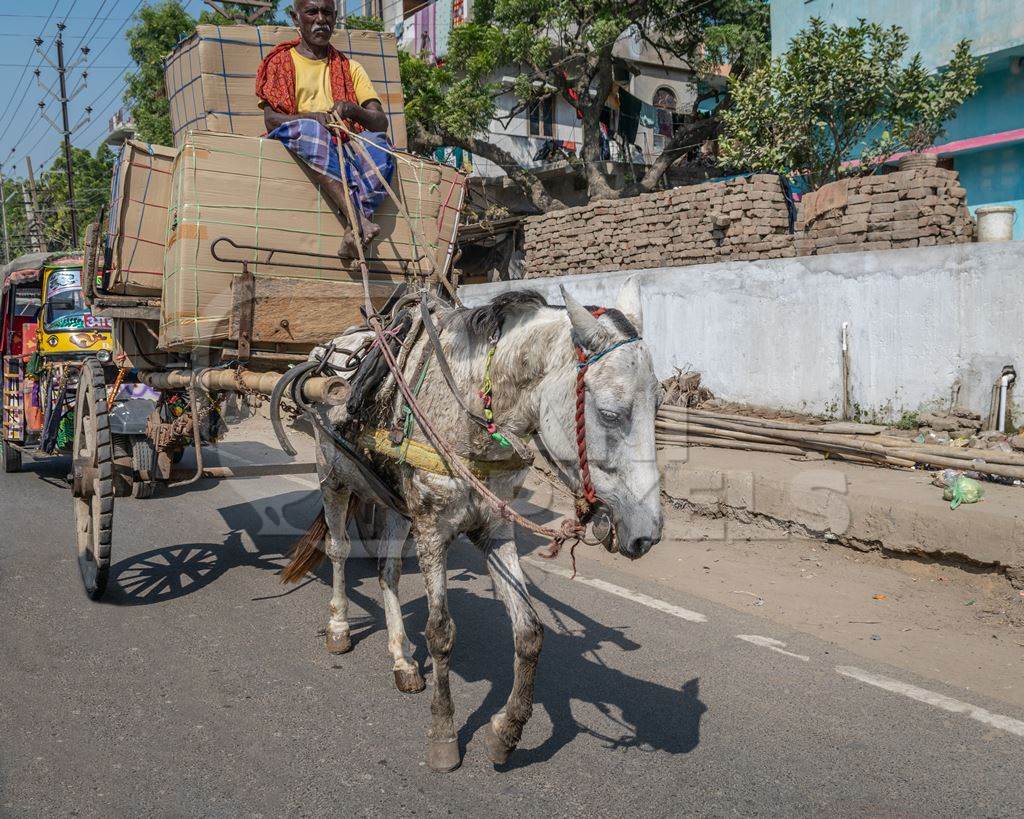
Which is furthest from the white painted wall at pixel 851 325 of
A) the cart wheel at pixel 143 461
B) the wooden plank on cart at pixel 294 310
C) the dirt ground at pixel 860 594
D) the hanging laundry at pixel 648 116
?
the hanging laundry at pixel 648 116

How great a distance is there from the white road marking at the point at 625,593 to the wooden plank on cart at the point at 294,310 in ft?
6.30

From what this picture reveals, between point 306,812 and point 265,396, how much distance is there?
2.07 m

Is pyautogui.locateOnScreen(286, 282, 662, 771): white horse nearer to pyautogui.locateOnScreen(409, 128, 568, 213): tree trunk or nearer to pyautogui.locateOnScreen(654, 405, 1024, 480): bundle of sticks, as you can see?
pyautogui.locateOnScreen(654, 405, 1024, 480): bundle of sticks

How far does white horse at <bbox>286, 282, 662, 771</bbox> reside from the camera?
272 cm

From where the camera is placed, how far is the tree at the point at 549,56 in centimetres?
1747

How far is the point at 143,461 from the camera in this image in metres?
5.88

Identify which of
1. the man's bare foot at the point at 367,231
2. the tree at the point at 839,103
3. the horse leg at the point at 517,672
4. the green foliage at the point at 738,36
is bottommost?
the horse leg at the point at 517,672

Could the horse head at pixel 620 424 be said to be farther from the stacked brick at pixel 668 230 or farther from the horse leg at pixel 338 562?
the stacked brick at pixel 668 230

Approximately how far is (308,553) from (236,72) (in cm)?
310

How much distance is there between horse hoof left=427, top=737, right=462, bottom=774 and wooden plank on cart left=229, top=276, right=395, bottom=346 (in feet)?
7.57

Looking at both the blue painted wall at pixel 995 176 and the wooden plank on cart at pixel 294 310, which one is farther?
the blue painted wall at pixel 995 176

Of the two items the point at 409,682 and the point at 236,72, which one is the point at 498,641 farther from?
the point at 236,72

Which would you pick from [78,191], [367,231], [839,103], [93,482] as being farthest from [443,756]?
[78,191]

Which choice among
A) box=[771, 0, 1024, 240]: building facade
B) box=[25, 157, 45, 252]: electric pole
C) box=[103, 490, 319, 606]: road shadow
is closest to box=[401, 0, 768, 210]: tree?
box=[771, 0, 1024, 240]: building facade
